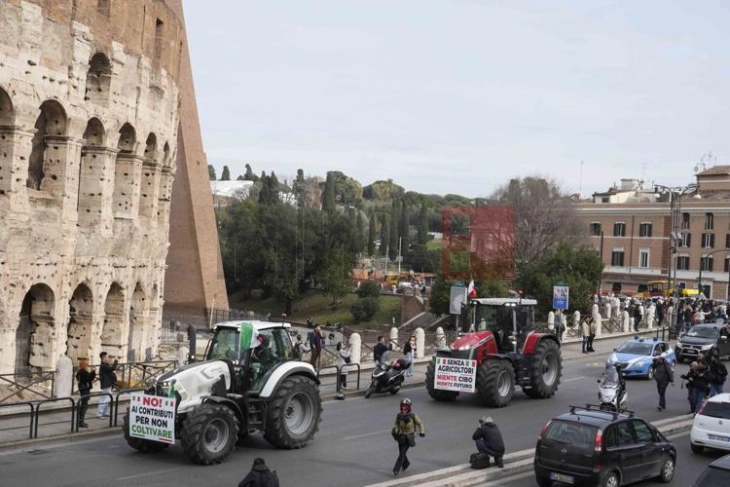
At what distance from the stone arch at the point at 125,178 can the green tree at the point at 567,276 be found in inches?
1272

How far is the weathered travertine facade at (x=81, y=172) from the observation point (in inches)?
927

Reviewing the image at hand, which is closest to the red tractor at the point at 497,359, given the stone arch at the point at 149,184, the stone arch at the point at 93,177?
the stone arch at the point at 93,177

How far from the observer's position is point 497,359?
77.2ft

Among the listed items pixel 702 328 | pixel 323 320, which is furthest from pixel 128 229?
pixel 323 320

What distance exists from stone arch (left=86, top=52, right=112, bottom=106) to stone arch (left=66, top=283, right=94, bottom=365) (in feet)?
18.9

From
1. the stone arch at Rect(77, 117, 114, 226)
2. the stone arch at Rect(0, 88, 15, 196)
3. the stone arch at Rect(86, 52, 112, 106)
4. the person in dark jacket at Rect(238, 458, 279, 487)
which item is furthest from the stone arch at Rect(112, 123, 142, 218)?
the person in dark jacket at Rect(238, 458, 279, 487)

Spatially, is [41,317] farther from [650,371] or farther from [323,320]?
[323,320]

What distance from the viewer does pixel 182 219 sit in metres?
55.4

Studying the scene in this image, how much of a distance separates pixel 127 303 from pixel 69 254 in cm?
395

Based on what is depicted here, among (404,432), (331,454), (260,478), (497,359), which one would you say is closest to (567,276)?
(497,359)

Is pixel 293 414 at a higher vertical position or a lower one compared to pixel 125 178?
lower

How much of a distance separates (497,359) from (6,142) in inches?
559

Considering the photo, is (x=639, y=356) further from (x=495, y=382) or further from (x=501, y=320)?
(x=495, y=382)

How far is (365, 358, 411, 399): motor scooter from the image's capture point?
25.1m
